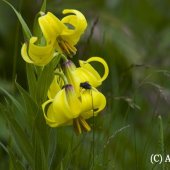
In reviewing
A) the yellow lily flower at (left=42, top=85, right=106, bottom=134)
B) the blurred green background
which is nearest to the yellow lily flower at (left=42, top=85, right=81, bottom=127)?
the yellow lily flower at (left=42, top=85, right=106, bottom=134)

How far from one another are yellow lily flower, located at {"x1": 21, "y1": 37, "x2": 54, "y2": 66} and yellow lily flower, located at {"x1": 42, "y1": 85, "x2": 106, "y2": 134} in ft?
0.37

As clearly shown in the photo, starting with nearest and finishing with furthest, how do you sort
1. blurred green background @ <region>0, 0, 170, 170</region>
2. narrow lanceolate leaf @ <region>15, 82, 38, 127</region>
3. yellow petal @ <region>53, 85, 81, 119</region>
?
yellow petal @ <region>53, 85, 81, 119</region>
narrow lanceolate leaf @ <region>15, 82, 38, 127</region>
blurred green background @ <region>0, 0, 170, 170</region>

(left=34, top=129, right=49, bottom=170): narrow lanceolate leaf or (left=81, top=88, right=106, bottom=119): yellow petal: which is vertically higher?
(left=81, top=88, right=106, bottom=119): yellow petal

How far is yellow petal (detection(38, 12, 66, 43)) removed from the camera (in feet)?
5.91

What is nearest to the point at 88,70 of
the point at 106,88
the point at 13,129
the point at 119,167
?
the point at 13,129

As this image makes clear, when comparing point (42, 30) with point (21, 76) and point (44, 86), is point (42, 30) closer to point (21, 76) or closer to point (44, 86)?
point (44, 86)

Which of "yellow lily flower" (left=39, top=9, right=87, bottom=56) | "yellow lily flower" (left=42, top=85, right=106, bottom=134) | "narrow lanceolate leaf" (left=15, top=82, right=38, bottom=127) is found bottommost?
"narrow lanceolate leaf" (left=15, top=82, right=38, bottom=127)

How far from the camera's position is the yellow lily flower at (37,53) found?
5.91 ft

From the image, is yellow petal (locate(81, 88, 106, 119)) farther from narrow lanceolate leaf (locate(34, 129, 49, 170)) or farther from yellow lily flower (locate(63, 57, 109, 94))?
narrow lanceolate leaf (locate(34, 129, 49, 170))

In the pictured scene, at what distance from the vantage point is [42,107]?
5.98 ft

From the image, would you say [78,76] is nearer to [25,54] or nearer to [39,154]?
→ [25,54]

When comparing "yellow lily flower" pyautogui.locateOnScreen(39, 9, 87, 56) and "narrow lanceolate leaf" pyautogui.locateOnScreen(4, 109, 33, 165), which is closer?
"yellow lily flower" pyautogui.locateOnScreen(39, 9, 87, 56)

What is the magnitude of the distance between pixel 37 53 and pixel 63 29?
0.43ft

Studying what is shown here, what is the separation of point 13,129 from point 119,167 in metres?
0.71
